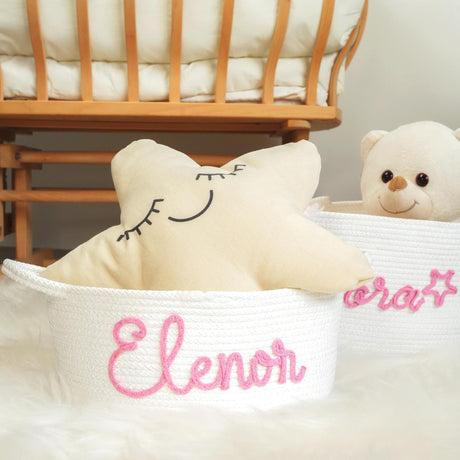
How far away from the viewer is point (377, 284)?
80cm

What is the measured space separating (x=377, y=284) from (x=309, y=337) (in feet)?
0.77

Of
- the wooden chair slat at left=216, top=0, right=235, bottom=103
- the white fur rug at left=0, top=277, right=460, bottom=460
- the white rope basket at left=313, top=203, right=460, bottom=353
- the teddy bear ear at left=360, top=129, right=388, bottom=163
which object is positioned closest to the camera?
the white fur rug at left=0, top=277, right=460, bottom=460

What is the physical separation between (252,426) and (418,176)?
0.53 m

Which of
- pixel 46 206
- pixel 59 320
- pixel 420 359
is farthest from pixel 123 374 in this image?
pixel 46 206

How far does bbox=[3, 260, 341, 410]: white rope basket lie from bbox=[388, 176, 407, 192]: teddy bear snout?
318 millimetres

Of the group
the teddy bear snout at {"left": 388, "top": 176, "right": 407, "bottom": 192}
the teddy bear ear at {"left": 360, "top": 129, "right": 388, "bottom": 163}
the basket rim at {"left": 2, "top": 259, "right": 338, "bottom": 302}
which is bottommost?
the basket rim at {"left": 2, "top": 259, "right": 338, "bottom": 302}

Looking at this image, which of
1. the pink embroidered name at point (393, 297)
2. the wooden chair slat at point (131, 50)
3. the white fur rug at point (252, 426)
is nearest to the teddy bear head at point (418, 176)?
the pink embroidered name at point (393, 297)

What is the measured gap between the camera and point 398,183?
83 centimetres

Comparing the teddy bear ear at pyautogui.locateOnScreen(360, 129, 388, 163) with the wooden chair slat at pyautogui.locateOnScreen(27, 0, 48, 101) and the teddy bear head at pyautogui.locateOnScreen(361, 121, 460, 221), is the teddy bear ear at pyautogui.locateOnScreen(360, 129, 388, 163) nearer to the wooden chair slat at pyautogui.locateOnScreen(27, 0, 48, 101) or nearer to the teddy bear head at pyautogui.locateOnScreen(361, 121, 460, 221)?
the teddy bear head at pyautogui.locateOnScreen(361, 121, 460, 221)

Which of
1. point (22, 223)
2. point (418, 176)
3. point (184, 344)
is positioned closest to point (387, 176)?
point (418, 176)

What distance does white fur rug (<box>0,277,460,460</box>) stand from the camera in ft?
1.58

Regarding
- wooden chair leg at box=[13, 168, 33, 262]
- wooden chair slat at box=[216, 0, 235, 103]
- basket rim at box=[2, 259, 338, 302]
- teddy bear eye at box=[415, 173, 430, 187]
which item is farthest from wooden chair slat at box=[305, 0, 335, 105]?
wooden chair leg at box=[13, 168, 33, 262]

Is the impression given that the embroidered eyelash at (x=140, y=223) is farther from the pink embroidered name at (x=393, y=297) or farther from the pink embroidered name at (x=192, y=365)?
the pink embroidered name at (x=393, y=297)

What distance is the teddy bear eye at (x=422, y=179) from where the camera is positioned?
2.83ft
